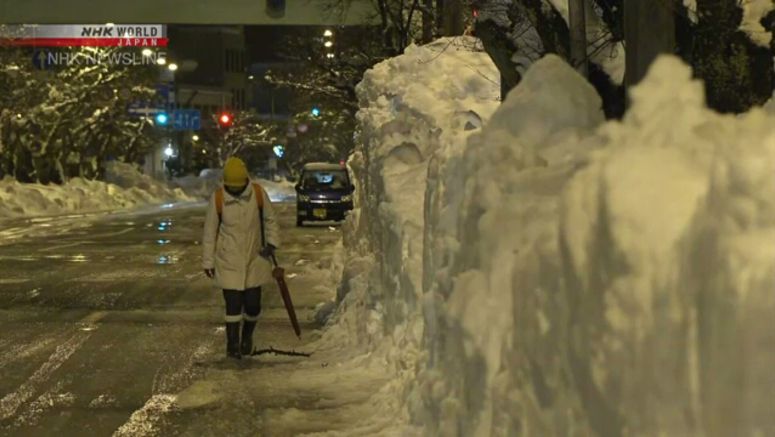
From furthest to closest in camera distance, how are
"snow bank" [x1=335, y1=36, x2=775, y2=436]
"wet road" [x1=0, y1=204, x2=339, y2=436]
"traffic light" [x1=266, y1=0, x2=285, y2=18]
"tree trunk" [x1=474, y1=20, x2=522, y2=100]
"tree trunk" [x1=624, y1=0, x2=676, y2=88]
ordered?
1. "traffic light" [x1=266, y1=0, x2=285, y2=18]
2. "tree trunk" [x1=474, y1=20, x2=522, y2=100]
3. "wet road" [x1=0, y1=204, x2=339, y2=436]
4. "tree trunk" [x1=624, y1=0, x2=676, y2=88]
5. "snow bank" [x1=335, y1=36, x2=775, y2=436]

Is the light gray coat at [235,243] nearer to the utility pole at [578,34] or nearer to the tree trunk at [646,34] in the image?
the utility pole at [578,34]

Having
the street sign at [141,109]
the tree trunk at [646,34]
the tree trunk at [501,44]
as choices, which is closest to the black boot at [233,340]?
the tree trunk at [501,44]

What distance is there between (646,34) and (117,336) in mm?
6373

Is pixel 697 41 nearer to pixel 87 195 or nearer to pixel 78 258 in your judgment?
pixel 78 258

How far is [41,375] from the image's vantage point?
876cm

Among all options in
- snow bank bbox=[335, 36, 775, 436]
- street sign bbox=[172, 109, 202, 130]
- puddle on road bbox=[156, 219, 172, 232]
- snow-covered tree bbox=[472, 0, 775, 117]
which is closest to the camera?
snow bank bbox=[335, 36, 775, 436]

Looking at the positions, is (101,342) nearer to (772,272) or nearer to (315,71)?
(772,272)

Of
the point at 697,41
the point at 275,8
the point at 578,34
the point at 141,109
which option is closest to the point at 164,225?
the point at 275,8

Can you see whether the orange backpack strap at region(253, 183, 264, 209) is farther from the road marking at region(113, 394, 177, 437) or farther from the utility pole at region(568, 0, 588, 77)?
the utility pole at region(568, 0, 588, 77)

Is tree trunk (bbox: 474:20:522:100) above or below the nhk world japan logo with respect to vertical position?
below

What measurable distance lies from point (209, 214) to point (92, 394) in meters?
1.93

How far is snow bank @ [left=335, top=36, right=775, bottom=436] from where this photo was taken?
125 inches

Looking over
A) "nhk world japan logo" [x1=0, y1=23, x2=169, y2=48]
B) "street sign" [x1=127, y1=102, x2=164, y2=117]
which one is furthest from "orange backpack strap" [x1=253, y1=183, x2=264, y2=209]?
"street sign" [x1=127, y1=102, x2=164, y2=117]

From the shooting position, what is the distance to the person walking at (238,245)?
30.3ft
